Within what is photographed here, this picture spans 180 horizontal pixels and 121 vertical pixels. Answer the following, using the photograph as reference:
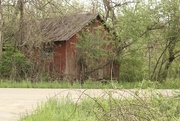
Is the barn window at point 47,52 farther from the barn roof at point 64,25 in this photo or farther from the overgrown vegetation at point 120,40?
the overgrown vegetation at point 120,40

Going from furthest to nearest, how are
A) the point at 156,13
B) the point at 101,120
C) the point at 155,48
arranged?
the point at 155,48
the point at 156,13
the point at 101,120

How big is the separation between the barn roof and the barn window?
58 centimetres

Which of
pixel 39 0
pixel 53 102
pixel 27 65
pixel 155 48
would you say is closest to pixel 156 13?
pixel 155 48

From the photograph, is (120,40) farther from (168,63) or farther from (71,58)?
(71,58)

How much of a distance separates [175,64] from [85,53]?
18.4 feet

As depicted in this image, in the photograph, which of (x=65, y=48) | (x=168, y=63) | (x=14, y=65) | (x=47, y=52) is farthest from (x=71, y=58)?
(x=168, y=63)

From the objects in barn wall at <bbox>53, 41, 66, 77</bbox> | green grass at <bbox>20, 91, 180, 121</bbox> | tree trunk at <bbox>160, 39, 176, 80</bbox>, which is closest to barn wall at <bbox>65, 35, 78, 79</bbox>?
barn wall at <bbox>53, 41, 66, 77</bbox>

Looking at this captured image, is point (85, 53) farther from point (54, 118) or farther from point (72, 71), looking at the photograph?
point (54, 118)

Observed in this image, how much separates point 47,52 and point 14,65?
11.9ft

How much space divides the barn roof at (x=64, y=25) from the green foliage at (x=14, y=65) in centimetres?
243

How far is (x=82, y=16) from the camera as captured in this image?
76.2ft

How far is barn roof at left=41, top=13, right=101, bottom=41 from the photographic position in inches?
849

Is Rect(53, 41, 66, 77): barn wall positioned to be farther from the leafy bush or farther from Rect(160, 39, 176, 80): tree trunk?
Rect(160, 39, 176, 80): tree trunk

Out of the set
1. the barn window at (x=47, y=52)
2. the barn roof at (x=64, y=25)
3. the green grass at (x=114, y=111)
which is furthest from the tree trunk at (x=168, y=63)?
the green grass at (x=114, y=111)
